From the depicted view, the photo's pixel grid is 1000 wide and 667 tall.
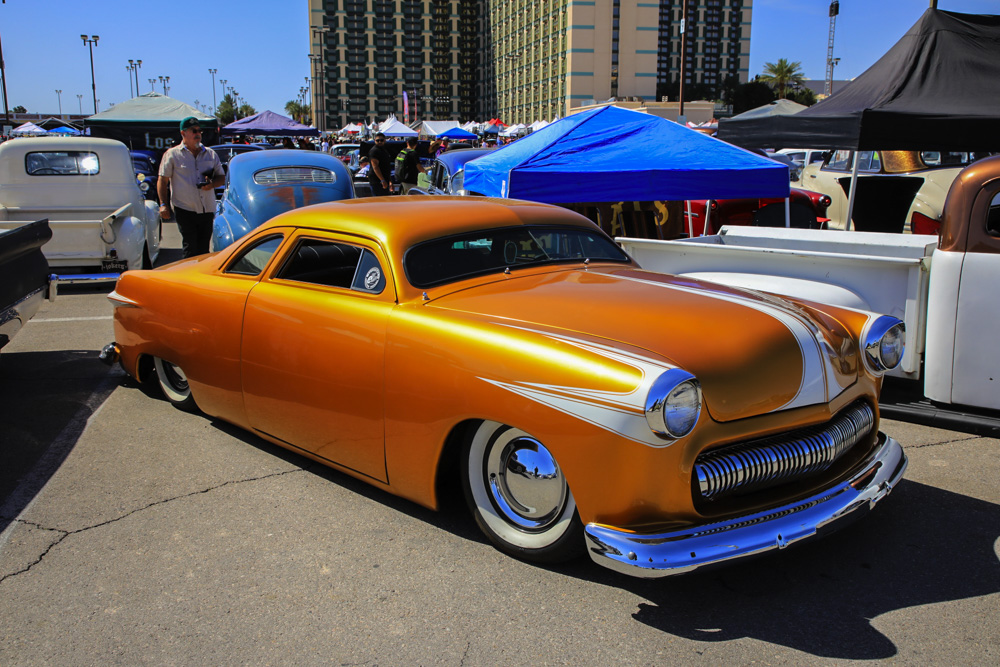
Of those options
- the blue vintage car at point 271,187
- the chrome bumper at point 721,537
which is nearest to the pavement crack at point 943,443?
the chrome bumper at point 721,537

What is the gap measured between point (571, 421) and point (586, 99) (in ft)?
326

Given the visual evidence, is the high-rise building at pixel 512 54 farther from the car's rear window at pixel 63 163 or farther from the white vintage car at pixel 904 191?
the white vintage car at pixel 904 191

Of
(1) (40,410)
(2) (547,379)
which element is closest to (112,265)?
(1) (40,410)

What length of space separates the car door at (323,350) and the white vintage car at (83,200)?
6.46m

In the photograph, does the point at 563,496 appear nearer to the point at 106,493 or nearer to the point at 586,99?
the point at 106,493

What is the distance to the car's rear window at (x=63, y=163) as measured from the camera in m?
10.8

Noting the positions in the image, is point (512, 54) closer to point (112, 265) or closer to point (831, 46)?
point (831, 46)

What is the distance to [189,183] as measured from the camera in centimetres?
843

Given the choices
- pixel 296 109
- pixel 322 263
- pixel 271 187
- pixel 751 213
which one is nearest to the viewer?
pixel 322 263

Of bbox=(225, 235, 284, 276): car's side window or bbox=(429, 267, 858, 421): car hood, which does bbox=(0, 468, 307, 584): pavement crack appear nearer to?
bbox=(225, 235, 284, 276): car's side window

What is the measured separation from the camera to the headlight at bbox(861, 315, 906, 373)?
3.41 metres

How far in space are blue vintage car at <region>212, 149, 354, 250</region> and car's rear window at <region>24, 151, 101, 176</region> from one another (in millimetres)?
2303

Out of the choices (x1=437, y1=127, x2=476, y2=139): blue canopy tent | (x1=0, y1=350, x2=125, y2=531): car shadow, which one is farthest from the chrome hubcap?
(x1=437, y1=127, x2=476, y2=139): blue canopy tent

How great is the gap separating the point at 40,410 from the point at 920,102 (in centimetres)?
806
